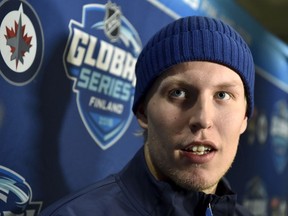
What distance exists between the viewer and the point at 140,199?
915 mm

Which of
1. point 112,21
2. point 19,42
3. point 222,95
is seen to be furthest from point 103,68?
point 222,95

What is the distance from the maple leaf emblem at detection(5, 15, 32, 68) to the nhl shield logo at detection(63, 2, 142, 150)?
130 millimetres

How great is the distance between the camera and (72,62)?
1102 mm

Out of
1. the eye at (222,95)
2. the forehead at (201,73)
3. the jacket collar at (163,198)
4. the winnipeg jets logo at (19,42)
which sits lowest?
the jacket collar at (163,198)

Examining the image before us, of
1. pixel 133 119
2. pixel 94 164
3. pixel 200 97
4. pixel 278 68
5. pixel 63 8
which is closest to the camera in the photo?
pixel 200 97

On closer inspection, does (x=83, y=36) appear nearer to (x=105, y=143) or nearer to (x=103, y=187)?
(x=105, y=143)

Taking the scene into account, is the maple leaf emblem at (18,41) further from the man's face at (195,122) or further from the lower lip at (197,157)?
the lower lip at (197,157)

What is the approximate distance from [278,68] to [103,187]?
5.68 ft

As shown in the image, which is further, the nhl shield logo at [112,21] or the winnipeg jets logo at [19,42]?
the nhl shield logo at [112,21]

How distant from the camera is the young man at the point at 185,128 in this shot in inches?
35.3

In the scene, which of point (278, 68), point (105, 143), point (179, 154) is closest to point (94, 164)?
point (105, 143)

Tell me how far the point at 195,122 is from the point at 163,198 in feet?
0.59

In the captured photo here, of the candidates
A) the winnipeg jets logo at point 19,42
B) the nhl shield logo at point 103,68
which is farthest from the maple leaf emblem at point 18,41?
the nhl shield logo at point 103,68

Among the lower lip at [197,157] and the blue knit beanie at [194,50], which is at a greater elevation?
the blue knit beanie at [194,50]
